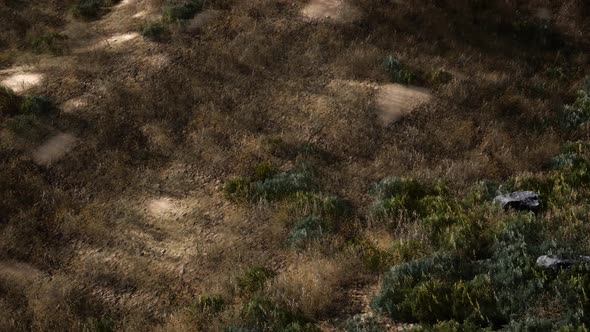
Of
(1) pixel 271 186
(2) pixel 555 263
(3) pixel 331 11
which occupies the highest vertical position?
(2) pixel 555 263

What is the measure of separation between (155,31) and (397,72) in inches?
327

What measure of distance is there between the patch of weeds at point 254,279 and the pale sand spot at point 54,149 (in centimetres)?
728

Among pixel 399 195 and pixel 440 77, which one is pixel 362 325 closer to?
pixel 399 195

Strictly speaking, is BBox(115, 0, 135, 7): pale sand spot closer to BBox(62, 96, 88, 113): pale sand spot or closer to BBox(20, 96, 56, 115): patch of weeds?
BBox(62, 96, 88, 113): pale sand spot

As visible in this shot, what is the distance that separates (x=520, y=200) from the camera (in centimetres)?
1028

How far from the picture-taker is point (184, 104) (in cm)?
1574

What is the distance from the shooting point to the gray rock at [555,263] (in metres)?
7.77

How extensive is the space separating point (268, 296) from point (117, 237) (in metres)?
4.58

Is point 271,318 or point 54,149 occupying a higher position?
point 271,318

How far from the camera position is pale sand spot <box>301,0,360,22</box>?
18.4 m

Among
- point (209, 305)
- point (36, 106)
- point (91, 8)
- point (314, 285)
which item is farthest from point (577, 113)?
point (91, 8)

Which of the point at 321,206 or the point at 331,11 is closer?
the point at 321,206

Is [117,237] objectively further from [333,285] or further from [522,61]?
[522,61]

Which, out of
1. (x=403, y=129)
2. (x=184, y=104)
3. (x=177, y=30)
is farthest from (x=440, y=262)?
(x=177, y=30)
